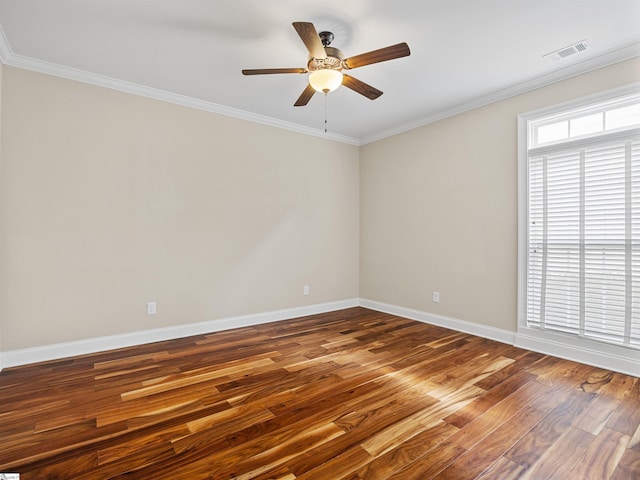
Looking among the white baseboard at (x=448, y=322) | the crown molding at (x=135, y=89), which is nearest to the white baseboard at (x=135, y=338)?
the white baseboard at (x=448, y=322)

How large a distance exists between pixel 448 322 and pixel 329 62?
319 centimetres

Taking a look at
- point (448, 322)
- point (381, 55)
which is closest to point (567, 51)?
point (381, 55)

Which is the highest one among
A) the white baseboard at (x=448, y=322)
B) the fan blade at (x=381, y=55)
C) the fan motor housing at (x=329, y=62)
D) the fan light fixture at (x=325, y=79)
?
the fan motor housing at (x=329, y=62)

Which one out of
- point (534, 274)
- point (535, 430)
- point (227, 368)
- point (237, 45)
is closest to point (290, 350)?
point (227, 368)

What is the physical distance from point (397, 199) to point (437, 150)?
86cm

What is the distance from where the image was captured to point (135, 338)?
3.28m

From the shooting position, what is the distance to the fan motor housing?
2266 millimetres

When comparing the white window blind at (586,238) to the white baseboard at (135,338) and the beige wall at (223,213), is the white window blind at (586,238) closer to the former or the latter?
the beige wall at (223,213)

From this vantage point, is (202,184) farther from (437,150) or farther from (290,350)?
(437,150)

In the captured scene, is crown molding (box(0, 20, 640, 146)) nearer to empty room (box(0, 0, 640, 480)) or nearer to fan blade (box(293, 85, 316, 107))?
empty room (box(0, 0, 640, 480))

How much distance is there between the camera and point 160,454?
165 centimetres

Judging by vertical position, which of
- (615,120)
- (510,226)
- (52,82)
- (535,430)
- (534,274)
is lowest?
(535,430)

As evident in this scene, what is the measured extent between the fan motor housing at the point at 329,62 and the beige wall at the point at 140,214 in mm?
1906

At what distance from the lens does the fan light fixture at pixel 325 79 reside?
2318 millimetres
